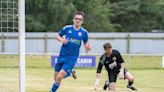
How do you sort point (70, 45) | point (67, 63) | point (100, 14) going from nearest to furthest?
1. point (70, 45)
2. point (67, 63)
3. point (100, 14)

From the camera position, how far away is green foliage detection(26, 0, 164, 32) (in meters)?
52.6

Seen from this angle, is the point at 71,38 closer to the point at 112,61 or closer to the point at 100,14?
the point at 112,61

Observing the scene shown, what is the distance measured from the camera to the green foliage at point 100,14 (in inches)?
2071

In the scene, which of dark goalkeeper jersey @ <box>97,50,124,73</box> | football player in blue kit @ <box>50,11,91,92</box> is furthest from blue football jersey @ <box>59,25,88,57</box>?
dark goalkeeper jersey @ <box>97,50,124,73</box>

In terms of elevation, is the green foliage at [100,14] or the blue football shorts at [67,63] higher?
the green foliage at [100,14]

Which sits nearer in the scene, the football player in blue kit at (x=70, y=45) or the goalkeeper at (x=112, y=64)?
the football player in blue kit at (x=70, y=45)

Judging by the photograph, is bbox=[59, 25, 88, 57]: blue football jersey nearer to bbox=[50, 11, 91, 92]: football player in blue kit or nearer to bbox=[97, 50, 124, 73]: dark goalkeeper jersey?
bbox=[50, 11, 91, 92]: football player in blue kit

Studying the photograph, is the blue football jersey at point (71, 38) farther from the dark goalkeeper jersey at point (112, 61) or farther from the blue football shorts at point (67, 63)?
the dark goalkeeper jersey at point (112, 61)

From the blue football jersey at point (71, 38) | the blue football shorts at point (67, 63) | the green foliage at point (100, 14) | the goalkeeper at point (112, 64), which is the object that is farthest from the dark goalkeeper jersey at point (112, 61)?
the green foliage at point (100, 14)

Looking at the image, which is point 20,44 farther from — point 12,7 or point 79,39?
point 79,39

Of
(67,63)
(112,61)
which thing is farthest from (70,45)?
(112,61)

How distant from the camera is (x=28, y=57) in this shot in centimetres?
3192

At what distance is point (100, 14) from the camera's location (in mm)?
58469

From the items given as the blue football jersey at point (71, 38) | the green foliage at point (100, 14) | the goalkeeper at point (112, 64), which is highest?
the green foliage at point (100, 14)
